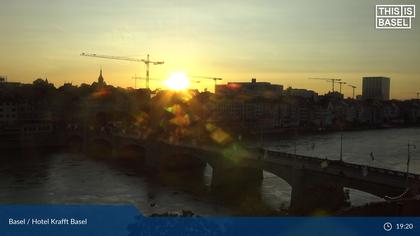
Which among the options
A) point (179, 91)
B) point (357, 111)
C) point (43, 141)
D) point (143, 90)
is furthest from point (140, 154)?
point (357, 111)

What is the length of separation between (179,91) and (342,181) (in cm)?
1755

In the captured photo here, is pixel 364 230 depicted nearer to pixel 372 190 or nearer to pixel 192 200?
pixel 372 190

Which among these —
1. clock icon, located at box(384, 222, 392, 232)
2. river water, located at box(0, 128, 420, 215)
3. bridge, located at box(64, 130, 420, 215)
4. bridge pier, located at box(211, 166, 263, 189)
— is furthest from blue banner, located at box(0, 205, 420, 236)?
bridge pier, located at box(211, 166, 263, 189)

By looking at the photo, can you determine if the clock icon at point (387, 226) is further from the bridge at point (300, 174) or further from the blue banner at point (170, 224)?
the bridge at point (300, 174)

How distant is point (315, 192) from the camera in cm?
634

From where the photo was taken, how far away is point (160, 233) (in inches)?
112

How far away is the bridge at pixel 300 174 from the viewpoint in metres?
5.45

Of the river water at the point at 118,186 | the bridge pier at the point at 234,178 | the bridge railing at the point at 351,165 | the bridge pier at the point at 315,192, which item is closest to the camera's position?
the bridge railing at the point at 351,165

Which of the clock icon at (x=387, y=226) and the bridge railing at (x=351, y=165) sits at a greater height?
the clock icon at (x=387, y=226)

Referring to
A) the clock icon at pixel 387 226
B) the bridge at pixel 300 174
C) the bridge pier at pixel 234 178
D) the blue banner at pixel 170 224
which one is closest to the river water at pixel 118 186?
A: the bridge pier at pixel 234 178

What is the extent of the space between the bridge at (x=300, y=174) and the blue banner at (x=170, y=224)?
6.74ft

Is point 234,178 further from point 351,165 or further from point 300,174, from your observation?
point 351,165

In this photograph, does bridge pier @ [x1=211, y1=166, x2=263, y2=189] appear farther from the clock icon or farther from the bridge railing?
the clock icon

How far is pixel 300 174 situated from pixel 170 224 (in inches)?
152
